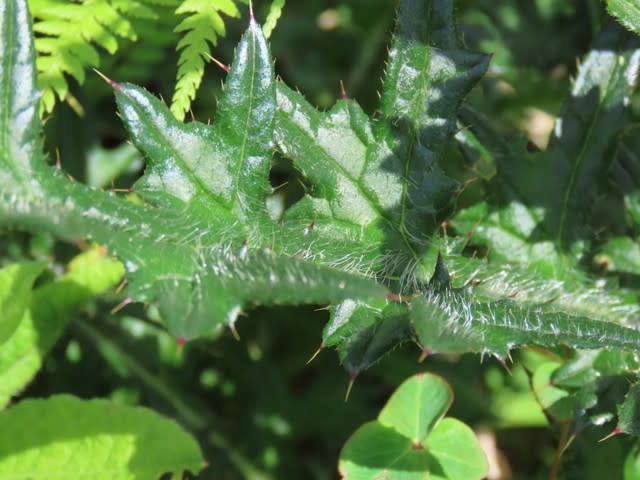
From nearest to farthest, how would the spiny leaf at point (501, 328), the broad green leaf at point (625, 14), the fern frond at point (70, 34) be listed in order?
the spiny leaf at point (501, 328) < the broad green leaf at point (625, 14) < the fern frond at point (70, 34)

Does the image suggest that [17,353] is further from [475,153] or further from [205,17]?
[475,153]

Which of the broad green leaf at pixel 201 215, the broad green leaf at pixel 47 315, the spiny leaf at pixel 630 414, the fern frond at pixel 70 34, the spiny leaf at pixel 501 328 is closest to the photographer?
the broad green leaf at pixel 201 215

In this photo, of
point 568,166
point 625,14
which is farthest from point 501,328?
point 625,14

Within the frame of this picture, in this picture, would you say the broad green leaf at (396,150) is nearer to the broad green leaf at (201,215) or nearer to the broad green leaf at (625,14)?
the broad green leaf at (201,215)

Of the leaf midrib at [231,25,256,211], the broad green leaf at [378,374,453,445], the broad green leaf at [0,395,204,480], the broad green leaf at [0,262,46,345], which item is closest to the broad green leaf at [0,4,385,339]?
the leaf midrib at [231,25,256,211]

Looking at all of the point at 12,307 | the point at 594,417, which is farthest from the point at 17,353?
the point at 594,417

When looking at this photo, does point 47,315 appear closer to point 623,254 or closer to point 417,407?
point 417,407

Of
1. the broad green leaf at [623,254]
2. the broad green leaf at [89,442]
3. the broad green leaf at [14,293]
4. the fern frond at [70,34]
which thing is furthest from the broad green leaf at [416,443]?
the fern frond at [70,34]

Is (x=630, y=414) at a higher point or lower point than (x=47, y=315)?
higher
